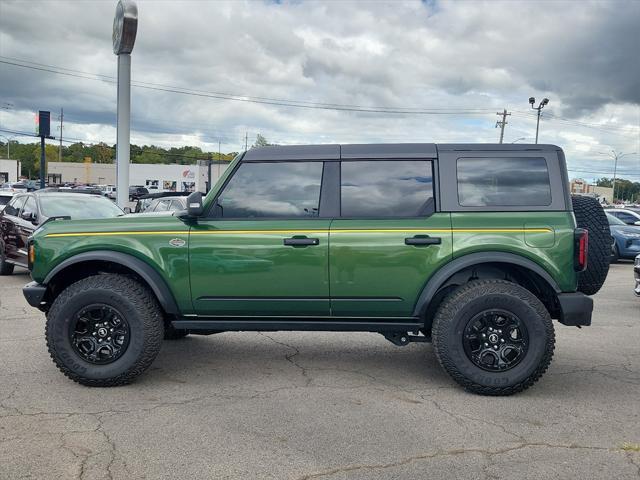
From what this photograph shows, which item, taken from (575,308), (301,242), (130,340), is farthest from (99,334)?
(575,308)

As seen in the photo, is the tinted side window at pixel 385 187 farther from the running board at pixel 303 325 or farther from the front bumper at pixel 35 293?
the front bumper at pixel 35 293

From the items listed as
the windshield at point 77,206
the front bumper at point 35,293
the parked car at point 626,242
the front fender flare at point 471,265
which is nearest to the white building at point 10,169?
the windshield at point 77,206

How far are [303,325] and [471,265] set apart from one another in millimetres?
1443

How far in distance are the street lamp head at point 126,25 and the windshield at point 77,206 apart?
379 inches

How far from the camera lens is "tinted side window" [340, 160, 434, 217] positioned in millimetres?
4906

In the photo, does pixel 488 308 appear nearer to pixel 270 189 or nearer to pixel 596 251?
pixel 596 251

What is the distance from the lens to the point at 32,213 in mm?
10859

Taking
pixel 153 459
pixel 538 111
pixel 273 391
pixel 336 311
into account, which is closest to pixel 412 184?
pixel 336 311

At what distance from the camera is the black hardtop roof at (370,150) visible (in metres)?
4.95

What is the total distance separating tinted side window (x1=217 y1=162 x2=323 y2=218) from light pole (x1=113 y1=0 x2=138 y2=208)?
15195 millimetres

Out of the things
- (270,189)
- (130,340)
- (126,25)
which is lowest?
(130,340)

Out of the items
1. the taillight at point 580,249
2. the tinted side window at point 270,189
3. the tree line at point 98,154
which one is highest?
the tree line at point 98,154

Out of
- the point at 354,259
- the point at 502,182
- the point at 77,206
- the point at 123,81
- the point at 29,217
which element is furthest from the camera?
the point at 123,81

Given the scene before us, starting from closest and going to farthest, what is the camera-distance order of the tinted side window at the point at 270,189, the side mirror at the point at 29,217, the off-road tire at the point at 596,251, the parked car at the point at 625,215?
the tinted side window at the point at 270,189
the off-road tire at the point at 596,251
the side mirror at the point at 29,217
the parked car at the point at 625,215
